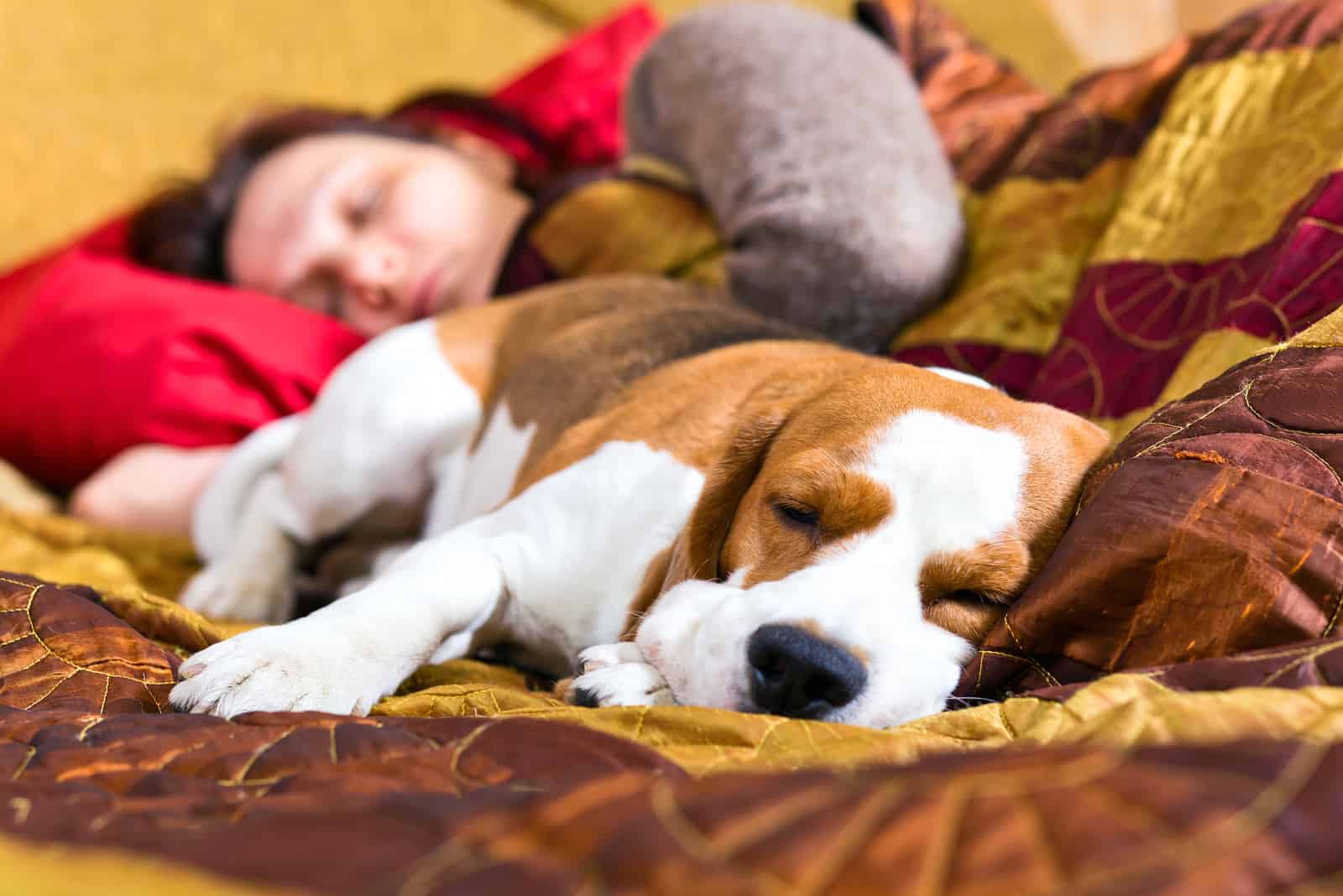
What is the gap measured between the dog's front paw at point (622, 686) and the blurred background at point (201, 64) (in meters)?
2.83

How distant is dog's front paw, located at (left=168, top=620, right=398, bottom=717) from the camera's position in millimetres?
1148

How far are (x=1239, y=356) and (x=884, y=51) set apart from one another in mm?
1421

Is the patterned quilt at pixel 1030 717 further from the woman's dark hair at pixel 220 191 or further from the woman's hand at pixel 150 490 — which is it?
the woman's dark hair at pixel 220 191

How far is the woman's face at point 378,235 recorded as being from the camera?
2.75 meters

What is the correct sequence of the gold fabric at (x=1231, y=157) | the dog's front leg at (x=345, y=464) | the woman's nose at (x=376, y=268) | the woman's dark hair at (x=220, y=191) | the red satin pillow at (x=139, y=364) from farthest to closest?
1. the woman's dark hair at (x=220, y=191)
2. the woman's nose at (x=376, y=268)
3. the red satin pillow at (x=139, y=364)
4. the dog's front leg at (x=345, y=464)
5. the gold fabric at (x=1231, y=157)

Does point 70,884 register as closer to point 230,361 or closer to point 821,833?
point 821,833

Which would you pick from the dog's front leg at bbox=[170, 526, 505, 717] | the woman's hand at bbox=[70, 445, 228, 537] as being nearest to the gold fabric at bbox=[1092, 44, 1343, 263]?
the dog's front leg at bbox=[170, 526, 505, 717]

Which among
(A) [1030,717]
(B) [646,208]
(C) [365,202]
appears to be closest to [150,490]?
(C) [365,202]

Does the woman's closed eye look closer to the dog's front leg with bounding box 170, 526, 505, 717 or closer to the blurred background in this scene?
the blurred background

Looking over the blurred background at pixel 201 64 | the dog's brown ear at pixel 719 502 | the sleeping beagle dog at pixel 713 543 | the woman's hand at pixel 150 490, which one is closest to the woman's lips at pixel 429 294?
the woman's hand at pixel 150 490

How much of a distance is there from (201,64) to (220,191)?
0.65 m

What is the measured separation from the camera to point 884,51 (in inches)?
102

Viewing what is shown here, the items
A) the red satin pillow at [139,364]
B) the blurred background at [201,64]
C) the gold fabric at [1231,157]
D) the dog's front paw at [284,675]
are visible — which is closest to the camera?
the dog's front paw at [284,675]

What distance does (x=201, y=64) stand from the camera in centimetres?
351
